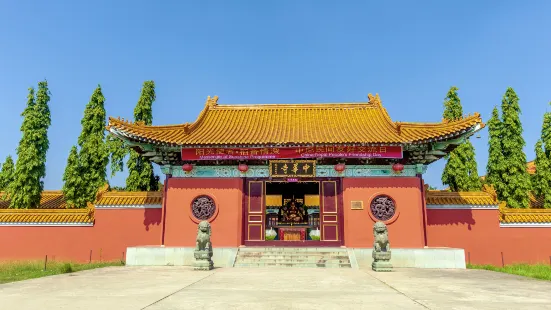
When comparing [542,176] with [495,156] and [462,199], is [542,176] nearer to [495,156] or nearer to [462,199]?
[495,156]

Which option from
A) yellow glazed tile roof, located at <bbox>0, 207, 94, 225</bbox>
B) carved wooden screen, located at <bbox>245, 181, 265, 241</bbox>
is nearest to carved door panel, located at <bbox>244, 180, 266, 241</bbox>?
carved wooden screen, located at <bbox>245, 181, 265, 241</bbox>

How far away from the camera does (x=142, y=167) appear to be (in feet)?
61.0

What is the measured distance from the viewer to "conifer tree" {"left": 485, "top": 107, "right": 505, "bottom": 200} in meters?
18.6

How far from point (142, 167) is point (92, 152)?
2548 millimetres

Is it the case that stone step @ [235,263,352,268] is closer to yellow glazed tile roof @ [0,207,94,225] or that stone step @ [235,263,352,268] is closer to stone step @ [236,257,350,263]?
stone step @ [236,257,350,263]

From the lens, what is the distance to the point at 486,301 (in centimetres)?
558

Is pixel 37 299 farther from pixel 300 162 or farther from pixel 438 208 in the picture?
pixel 438 208

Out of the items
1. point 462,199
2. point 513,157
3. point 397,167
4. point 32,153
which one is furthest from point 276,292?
point 513,157

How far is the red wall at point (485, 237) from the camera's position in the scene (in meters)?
12.9

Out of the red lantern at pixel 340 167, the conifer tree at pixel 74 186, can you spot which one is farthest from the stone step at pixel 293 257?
the conifer tree at pixel 74 186

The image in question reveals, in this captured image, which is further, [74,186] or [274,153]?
[74,186]

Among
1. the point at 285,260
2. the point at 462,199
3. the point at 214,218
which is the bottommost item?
the point at 285,260

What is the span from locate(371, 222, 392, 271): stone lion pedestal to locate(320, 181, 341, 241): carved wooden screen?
2364 mm

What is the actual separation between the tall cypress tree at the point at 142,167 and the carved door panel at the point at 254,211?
8080 millimetres
